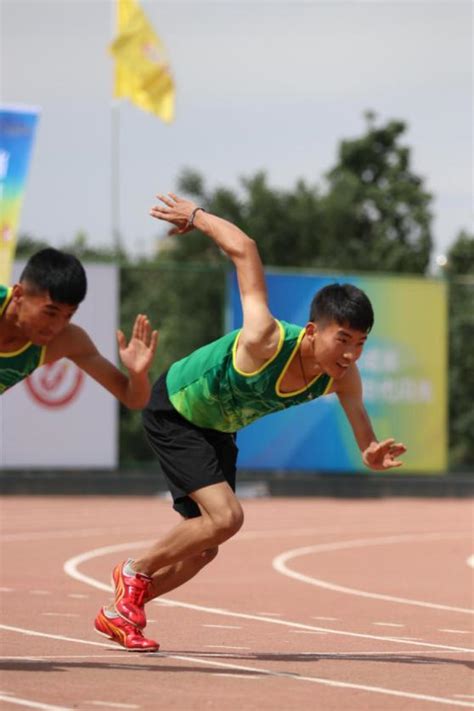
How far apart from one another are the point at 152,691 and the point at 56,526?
13508mm

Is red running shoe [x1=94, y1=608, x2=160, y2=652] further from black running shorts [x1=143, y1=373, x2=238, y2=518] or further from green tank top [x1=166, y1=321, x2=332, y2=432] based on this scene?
green tank top [x1=166, y1=321, x2=332, y2=432]

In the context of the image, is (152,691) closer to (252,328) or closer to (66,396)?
(252,328)

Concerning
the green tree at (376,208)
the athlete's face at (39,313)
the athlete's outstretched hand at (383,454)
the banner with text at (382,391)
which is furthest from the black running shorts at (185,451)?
the green tree at (376,208)

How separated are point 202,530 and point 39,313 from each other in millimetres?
→ 1407

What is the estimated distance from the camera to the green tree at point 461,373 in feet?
95.8

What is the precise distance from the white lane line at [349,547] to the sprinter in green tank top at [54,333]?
14.4 ft

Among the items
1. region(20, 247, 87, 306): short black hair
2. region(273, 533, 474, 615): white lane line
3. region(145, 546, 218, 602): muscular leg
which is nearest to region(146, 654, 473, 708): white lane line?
region(145, 546, 218, 602): muscular leg

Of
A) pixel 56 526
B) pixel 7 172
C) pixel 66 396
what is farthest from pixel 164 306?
pixel 56 526

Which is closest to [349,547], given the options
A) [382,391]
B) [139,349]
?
[382,391]

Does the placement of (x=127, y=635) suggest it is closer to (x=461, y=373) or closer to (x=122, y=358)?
(x=122, y=358)

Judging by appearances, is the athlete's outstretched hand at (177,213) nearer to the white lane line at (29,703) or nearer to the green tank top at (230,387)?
the green tank top at (230,387)

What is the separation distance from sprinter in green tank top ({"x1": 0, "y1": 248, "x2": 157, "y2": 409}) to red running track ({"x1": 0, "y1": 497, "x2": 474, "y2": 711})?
4.55 ft

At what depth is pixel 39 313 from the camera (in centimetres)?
788

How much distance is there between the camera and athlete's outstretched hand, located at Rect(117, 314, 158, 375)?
8211 millimetres
